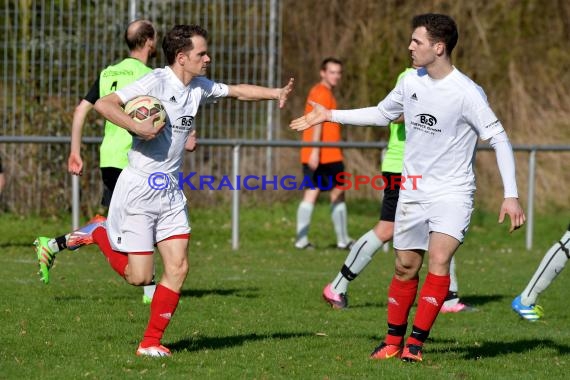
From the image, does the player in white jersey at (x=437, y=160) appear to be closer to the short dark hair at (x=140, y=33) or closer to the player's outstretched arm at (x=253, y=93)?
the player's outstretched arm at (x=253, y=93)

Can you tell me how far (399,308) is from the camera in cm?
742

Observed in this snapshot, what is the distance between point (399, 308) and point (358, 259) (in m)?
2.53

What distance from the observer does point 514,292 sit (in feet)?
37.8

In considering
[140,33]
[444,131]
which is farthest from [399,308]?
[140,33]

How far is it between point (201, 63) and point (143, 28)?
7.45 feet

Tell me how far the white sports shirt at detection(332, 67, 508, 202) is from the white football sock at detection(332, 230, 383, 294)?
256 centimetres

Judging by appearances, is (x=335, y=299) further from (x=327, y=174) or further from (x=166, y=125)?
(x=327, y=174)

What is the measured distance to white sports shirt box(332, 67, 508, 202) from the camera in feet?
23.3

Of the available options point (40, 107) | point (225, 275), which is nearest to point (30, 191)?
point (40, 107)

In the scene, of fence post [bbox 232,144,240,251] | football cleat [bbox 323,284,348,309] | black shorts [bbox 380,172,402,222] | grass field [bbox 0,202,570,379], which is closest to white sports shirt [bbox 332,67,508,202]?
grass field [bbox 0,202,570,379]

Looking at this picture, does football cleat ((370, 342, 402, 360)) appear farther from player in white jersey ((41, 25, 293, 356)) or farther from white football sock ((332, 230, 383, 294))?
white football sock ((332, 230, 383, 294))

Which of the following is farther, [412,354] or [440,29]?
[412,354]

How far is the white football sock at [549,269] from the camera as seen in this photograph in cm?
934

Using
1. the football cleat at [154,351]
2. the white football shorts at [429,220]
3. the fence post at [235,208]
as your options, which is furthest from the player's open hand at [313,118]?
the fence post at [235,208]
